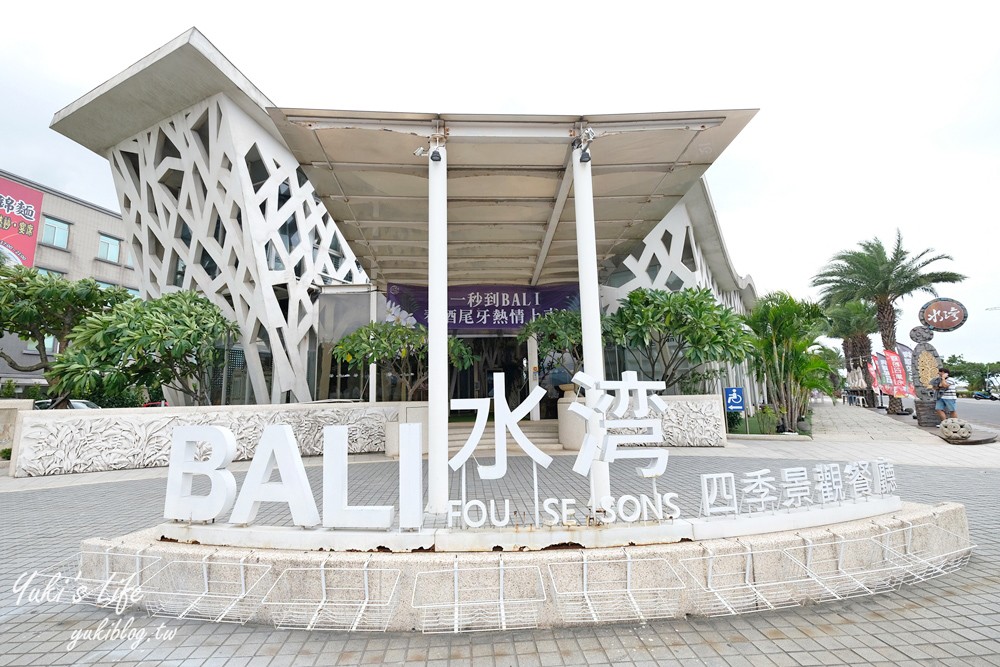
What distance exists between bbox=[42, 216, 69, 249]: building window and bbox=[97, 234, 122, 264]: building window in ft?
6.16

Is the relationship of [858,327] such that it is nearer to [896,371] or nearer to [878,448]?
[896,371]

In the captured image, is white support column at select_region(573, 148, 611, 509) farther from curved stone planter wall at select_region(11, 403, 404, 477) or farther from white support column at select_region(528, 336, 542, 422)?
white support column at select_region(528, 336, 542, 422)

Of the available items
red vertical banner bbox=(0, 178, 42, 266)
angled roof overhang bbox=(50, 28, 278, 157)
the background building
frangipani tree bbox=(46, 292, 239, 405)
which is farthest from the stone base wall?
red vertical banner bbox=(0, 178, 42, 266)

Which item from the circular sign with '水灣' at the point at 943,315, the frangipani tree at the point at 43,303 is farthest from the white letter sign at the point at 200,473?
the circular sign with '水灣' at the point at 943,315

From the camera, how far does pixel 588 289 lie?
5363 mm

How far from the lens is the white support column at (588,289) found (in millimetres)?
4840

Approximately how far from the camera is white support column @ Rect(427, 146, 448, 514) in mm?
4793

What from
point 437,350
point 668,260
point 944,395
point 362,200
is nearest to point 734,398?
point 668,260

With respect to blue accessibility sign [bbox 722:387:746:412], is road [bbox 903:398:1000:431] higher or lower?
lower

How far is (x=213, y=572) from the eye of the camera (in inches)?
127

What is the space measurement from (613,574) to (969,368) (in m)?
101

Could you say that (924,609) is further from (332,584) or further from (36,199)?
(36,199)

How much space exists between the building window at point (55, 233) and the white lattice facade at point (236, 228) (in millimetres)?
13458

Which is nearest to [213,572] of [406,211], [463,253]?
[406,211]
